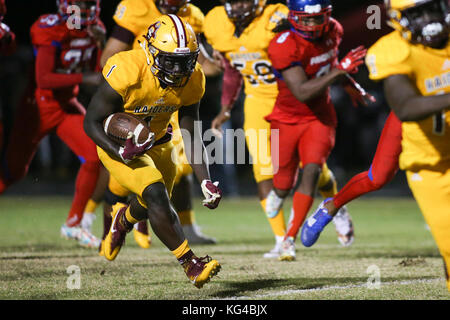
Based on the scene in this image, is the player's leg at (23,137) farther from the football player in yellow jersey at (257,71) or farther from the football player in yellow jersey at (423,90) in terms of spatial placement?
the football player in yellow jersey at (423,90)

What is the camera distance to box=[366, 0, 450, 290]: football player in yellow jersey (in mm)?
3895

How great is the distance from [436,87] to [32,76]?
4.58m

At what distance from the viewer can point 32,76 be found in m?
7.48

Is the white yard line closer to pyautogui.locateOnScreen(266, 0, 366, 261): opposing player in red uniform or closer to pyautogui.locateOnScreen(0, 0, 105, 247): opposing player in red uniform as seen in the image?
pyautogui.locateOnScreen(266, 0, 366, 261): opposing player in red uniform

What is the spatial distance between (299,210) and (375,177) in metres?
1.24

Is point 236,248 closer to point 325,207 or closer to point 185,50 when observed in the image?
point 325,207

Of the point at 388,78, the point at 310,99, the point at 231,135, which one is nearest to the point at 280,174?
the point at 310,99

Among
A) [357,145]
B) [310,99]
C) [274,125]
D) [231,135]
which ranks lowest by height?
[357,145]

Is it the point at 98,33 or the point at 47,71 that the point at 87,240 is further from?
the point at 98,33

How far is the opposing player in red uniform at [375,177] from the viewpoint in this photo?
496cm

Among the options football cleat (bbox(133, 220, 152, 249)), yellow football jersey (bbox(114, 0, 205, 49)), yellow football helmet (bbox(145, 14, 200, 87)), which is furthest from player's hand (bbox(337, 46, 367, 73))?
football cleat (bbox(133, 220, 152, 249))

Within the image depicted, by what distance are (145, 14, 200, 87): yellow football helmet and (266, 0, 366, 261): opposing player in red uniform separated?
1.28 m

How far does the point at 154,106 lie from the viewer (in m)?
5.07

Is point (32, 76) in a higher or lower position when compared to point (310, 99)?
lower
